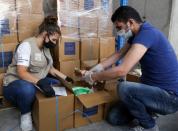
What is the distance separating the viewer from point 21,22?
233 cm

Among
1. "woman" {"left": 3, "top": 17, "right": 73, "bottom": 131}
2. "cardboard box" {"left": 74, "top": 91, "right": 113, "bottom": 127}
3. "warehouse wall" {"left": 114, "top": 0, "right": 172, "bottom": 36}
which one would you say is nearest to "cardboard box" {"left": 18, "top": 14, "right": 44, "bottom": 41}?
"woman" {"left": 3, "top": 17, "right": 73, "bottom": 131}

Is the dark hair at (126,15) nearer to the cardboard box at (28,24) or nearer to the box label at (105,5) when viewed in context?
the box label at (105,5)

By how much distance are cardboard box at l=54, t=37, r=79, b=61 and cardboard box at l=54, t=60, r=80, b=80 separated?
0.04 m

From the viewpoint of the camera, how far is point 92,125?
7.12 feet

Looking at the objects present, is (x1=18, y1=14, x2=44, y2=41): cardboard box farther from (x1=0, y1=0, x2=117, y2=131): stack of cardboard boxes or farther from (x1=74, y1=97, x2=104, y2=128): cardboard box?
(x1=74, y1=97, x2=104, y2=128): cardboard box

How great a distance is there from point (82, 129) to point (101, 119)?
231mm

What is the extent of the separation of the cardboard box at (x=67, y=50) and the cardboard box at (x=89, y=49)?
6 centimetres

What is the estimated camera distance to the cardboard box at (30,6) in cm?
229

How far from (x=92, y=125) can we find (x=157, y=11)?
7.02 ft

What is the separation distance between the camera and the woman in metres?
2.00

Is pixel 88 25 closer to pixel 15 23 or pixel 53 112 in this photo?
pixel 15 23

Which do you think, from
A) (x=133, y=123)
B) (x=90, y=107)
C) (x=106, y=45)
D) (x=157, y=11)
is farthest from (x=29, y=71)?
(x=157, y=11)

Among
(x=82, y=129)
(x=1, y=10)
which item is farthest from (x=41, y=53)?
(x=82, y=129)

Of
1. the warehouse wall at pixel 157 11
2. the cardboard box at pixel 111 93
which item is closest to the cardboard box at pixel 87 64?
the cardboard box at pixel 111 93
